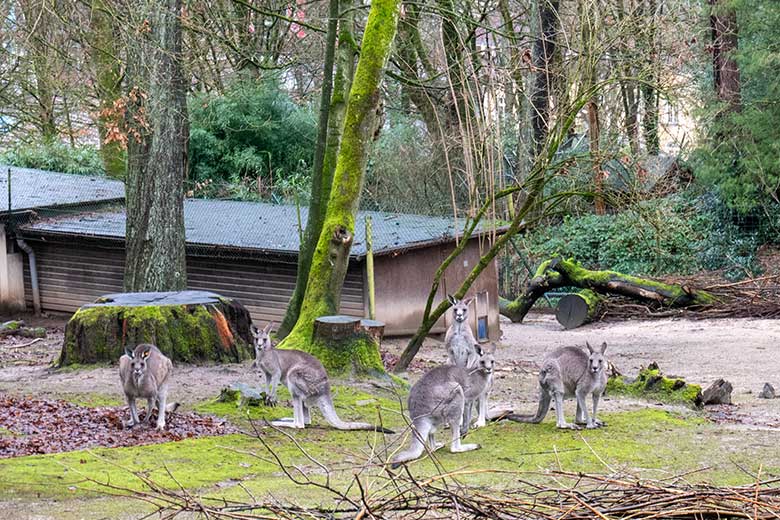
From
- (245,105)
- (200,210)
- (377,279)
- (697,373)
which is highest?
(245,105)

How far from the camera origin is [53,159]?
88.2ft

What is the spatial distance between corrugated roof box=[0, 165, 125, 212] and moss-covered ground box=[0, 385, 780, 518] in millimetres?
12111

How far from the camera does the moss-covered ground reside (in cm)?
715

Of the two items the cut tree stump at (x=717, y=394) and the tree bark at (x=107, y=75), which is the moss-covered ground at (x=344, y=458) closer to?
the cut tree stump at (x=717, y=394)

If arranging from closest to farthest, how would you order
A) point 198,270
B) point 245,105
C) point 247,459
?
point 247,459 → point 198,270 → point 245,105

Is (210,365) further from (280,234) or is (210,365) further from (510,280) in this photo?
(510,280)

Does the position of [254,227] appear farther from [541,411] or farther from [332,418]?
[541,411]

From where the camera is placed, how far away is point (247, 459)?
862cm

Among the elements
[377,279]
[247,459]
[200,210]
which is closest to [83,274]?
[200,210]

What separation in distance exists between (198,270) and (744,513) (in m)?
17.0

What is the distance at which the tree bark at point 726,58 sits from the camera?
1077 inches

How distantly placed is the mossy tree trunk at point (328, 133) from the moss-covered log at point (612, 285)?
974 cm

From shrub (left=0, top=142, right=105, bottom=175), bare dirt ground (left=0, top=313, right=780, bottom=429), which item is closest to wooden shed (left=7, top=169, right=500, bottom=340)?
bare dirt ground (left=0, top=313, right=780, bottom=429)

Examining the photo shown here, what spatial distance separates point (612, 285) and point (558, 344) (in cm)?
354
